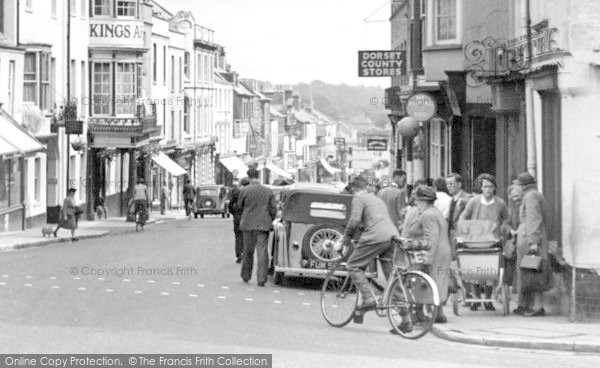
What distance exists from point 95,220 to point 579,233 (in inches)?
1485

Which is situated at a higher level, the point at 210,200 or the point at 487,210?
the point at 210,200

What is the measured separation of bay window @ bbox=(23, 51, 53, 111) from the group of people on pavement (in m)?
26.2

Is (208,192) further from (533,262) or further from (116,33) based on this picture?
(533,262)

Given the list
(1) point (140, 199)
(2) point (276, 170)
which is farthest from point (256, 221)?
(2) point (276, 170)

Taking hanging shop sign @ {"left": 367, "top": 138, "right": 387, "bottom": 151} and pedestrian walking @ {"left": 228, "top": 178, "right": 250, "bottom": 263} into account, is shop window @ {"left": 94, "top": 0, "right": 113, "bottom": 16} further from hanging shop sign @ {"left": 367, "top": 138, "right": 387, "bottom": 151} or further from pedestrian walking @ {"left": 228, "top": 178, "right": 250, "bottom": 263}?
pedestrian walking @ {"left": 228, "top": 178, "right": 250, "bottom": 263}

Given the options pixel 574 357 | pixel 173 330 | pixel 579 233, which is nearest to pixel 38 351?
pixel 173 330

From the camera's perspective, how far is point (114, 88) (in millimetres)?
54875

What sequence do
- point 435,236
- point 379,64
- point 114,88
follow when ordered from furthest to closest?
point 114,88
point 379,64
point 435,236

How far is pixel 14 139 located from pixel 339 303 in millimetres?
24198

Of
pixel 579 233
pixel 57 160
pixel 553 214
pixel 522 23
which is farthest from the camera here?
pixel 57 160

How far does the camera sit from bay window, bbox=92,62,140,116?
54375 mm

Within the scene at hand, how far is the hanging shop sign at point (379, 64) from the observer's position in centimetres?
3612

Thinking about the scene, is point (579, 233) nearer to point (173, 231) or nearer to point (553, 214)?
point (553, 214)

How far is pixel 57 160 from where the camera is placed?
47.0 metres
